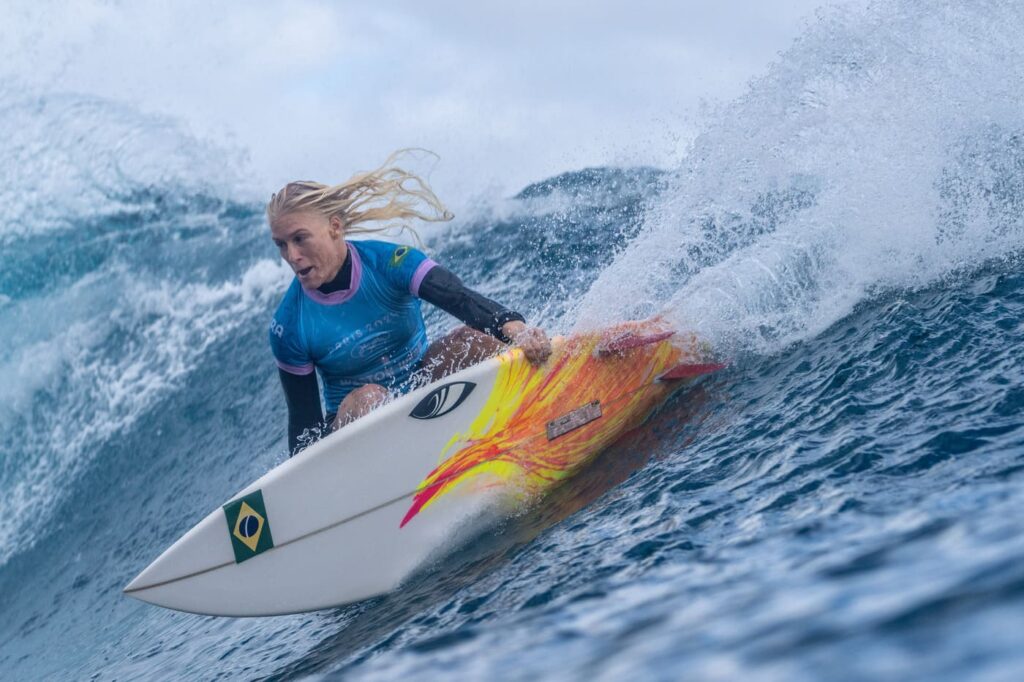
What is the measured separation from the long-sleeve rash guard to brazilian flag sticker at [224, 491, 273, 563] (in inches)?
Result: 19.2

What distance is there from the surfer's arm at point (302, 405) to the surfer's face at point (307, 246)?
40cm

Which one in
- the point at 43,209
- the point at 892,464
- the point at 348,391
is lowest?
the point at 892,464

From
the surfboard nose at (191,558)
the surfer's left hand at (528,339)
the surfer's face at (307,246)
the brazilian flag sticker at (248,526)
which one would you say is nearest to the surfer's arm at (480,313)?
the surfer's left hand at (528,339)

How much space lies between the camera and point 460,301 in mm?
4199

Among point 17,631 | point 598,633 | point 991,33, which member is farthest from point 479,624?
point 17,631

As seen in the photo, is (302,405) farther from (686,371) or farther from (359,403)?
(686,371)

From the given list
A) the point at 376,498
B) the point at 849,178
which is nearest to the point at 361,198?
the point at 376,498

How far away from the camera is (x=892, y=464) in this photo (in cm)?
278

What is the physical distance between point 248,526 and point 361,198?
143cm

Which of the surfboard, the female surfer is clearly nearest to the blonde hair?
the female surfer

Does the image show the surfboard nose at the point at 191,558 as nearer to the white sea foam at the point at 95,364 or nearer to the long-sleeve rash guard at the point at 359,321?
the long-sleeve rash guard at the point at 359,321

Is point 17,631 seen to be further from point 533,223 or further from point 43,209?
point 43,209

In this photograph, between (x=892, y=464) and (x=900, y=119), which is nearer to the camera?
(x=892, y=464)

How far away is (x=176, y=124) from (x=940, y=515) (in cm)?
1282
